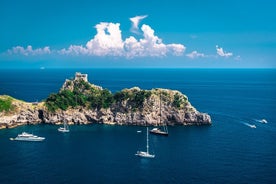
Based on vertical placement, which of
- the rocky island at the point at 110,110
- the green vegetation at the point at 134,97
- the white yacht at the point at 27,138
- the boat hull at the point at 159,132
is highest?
the green vegetation at the point at 134,97

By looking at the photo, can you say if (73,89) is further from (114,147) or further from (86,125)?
(114,147)

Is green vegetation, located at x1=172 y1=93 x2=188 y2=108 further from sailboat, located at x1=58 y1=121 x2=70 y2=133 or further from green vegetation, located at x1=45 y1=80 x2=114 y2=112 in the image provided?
sailboat, located at x1=58 y1=121 x2=70 y2=133

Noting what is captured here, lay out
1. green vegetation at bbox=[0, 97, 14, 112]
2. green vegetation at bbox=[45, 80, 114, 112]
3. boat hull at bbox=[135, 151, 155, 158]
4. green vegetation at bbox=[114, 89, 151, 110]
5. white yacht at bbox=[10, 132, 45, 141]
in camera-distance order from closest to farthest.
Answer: boat hull at bbox=[135, 151, 155, 158]
white yacht at bbox=[10, 132, 45, 141]
green vegetation at bbox=[0, 97, 14, 112]
green vegetation at bbox=[114, 89, 151, 110]
green vegetation at bbox=[45, 80, 114, 112]

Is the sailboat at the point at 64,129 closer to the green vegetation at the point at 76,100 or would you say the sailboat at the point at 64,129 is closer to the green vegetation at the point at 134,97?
the green vegetation at the point at 76,100

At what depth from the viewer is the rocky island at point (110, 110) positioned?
147 m

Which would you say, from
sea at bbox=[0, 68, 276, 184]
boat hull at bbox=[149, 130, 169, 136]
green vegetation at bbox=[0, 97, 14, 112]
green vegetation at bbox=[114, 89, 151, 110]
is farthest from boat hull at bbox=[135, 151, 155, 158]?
green vegetation at bbox=[0, 97, 14, 112]

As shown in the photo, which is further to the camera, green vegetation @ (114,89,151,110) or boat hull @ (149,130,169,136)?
green vegetation @ (114,89,151,110)

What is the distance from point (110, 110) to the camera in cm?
15238

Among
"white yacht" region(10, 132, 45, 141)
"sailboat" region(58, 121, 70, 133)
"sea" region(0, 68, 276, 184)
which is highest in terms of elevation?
"sailboat" region(58, 121, 70, 133)

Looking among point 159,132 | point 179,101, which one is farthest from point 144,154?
point 179,101

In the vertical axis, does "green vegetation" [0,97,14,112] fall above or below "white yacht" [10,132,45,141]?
above

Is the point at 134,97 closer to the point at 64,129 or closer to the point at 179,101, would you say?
the point at 179,101

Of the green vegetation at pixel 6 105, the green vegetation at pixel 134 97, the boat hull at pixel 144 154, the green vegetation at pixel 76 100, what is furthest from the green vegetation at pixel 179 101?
the green vegetation at pixel 6 105

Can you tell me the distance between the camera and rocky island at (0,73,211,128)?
147000mm
